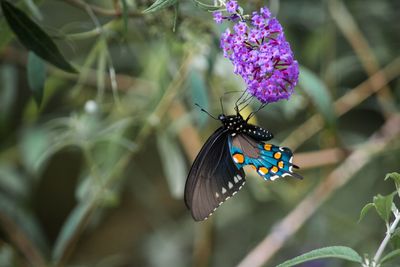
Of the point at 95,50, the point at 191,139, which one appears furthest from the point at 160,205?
the point at 95,50

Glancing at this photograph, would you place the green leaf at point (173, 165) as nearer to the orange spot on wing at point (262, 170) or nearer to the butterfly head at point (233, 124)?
the butterfly head at point (233, 124)

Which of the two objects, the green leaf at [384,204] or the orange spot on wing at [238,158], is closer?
the green leaf at [384,204]

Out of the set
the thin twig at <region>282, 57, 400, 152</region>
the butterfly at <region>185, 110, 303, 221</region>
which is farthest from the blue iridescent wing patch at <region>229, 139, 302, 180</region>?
the thin twig at <region>282, 57, 400, 152</region>


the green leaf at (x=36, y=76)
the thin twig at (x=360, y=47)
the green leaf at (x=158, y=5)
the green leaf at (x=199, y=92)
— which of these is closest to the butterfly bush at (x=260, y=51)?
the green leaf at (x=158, y=5)

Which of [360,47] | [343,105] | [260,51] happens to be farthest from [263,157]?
[360,47]

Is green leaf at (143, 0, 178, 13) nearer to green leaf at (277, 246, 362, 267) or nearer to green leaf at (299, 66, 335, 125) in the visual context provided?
green leaf at (277, 246, 362, 267)

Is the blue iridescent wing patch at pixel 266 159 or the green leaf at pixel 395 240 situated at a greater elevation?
the blue iridescent wing patch at pixel 266 159
